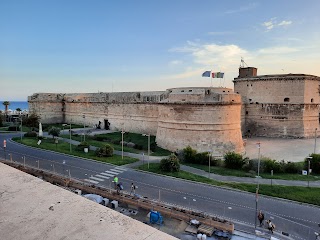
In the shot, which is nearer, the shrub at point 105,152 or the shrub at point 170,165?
the shrub at point 170,165

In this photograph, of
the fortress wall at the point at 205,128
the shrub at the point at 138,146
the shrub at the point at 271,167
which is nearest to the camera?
the shrub at the point at 271,167

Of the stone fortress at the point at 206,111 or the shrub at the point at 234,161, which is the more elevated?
the stone fortress at the point at 206,111

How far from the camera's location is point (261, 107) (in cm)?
4606

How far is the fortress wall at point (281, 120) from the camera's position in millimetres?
43906

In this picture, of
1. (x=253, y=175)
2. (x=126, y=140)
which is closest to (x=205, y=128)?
(x=253, y=175)

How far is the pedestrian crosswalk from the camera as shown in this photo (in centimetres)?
2072

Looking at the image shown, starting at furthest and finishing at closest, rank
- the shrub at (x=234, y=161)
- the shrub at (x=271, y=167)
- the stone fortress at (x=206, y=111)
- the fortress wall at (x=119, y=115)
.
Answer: the fortress wall at (x=119, y=115)
the stone fortress at (x=206, y=111)
the shrub at (x=234, y=161)
the shrub at (x=271, y=167)

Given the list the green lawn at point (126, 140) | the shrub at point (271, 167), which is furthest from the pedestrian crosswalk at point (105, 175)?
the shrub at point (271, 167)

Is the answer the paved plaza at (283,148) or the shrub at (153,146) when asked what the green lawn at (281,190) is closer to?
the paved plaza at (283,148)

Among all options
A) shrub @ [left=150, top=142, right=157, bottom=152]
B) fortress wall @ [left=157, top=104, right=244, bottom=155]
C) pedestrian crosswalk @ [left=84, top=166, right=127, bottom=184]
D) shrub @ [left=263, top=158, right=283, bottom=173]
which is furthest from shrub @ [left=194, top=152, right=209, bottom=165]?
pedestrian crosswalk @ [left=84, top=166, right=127, bottom=184]

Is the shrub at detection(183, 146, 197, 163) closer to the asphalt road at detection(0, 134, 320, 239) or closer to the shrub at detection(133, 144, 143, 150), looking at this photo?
the asphalt road at detection(0, 134, 320, 239)

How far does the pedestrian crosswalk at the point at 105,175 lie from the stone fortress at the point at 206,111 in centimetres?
975

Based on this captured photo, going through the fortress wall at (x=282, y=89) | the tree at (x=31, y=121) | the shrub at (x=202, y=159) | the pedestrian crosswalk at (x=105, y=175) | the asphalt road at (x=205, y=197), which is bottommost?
the asphalt road at (x=205, y=197)

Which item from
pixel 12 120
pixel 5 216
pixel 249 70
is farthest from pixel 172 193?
pixel 12 120
